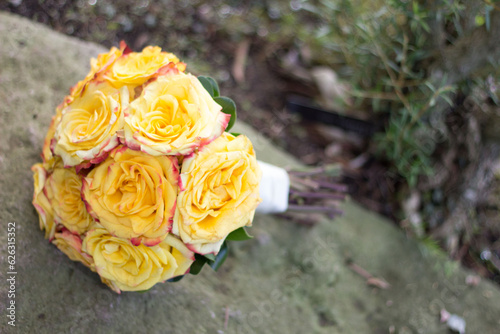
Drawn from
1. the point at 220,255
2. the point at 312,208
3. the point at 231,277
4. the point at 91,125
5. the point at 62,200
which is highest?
the point at 91,125

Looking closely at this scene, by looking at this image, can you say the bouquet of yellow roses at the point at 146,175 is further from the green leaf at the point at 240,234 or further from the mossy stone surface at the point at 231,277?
the mossy stone surface at the point at 231,277

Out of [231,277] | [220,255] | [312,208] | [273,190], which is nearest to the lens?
[220,255]

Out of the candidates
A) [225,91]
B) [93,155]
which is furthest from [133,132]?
[225,91]

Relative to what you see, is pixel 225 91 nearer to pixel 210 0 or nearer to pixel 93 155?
pixel 210 0

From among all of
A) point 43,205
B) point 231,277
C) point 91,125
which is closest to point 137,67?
point 91,125

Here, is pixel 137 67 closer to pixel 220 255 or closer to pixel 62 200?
pixel 62 200

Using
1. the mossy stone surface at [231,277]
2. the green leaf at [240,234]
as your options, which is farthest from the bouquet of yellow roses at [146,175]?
the mossy stone surface at [231,277]
